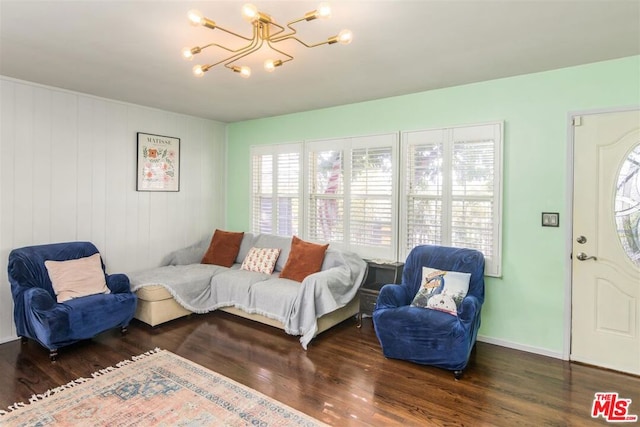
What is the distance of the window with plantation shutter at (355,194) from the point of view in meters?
4.12

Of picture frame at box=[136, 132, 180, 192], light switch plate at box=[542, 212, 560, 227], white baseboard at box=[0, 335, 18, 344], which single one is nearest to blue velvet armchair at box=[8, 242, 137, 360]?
white baseboard at box=[0, 335, 18, 344]

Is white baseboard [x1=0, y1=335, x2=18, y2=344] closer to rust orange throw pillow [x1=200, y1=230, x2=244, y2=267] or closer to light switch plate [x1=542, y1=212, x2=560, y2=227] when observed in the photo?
rust orange throw pillow [x1=200, y1=230, x2=244, y2=267]

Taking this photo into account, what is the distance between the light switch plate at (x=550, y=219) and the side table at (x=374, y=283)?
1.39 meters

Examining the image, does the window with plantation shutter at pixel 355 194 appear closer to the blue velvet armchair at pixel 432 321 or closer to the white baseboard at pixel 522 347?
the blue velvet armchair at pixel 432 321

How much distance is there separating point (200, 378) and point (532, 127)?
3454 millimetres

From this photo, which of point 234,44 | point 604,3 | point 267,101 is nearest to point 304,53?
point 234,44

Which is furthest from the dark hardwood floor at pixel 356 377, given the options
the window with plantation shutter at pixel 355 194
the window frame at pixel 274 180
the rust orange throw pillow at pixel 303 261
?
the window frame at pixel 274 180

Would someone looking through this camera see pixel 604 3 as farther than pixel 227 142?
No

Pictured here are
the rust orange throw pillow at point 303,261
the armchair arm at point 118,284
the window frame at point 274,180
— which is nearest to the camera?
the armchair arm at point 118,284

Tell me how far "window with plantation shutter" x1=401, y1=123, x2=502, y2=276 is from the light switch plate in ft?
1.16

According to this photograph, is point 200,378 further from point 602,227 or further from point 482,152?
point 602,227

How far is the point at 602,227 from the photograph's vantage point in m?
3.03

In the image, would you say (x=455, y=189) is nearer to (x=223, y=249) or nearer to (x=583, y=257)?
(x=583, y=257)

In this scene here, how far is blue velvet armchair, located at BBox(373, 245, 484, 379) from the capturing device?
2865mm
